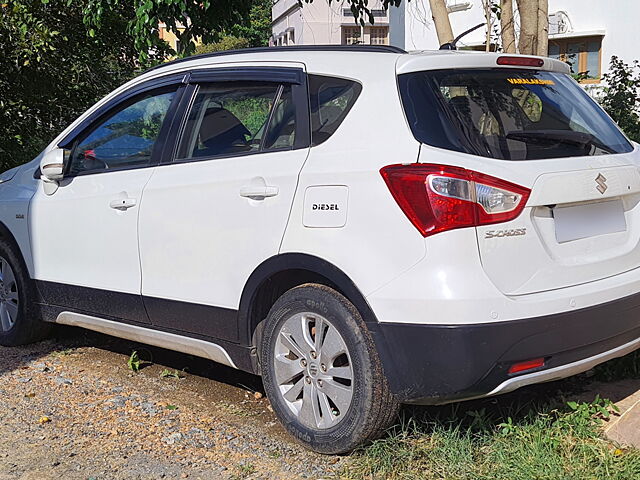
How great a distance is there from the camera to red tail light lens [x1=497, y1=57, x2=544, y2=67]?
3951mm

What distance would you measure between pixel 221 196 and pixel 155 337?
99cm

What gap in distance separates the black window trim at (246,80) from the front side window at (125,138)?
16cm

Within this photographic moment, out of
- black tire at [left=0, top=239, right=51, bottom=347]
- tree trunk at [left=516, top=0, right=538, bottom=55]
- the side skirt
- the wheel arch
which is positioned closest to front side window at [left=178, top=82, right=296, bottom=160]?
the wheel arch

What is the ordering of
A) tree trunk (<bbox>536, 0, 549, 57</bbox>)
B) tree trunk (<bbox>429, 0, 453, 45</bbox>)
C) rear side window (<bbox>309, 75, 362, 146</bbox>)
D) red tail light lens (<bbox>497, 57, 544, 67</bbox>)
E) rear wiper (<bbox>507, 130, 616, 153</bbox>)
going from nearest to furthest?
1. rear wiper (<bbox>507, 130, 616, 153</bbox>)
2. rear side window (<bbox>309, 75, 362, 146</bbox>)
3. red tail light lens (<bbox>497, 57, 544, 67</bbox>)
4. tree trunk (<bbox>536, 0, 549, 57</bbox>)
5. tree trunk (<bbox>429, 0, 453, 45</bbox>)

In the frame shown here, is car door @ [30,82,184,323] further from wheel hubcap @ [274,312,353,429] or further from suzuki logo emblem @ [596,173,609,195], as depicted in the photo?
suzuki logo emblem @ [596,173,609,195]

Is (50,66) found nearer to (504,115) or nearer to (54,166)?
(54,166)

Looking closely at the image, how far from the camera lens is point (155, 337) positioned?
467 cm

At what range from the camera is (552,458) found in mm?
3604

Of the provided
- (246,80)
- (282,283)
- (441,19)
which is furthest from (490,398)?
(441,19)

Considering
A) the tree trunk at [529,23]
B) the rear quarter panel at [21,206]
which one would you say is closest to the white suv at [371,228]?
the rear quarter panel at [21,206]

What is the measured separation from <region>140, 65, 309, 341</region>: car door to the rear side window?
52 millimetres

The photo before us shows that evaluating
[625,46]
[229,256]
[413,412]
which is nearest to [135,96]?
[229,256]

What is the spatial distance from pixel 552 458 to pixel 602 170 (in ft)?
4.13

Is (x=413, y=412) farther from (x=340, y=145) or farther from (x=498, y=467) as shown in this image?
(x=340, y=145)
